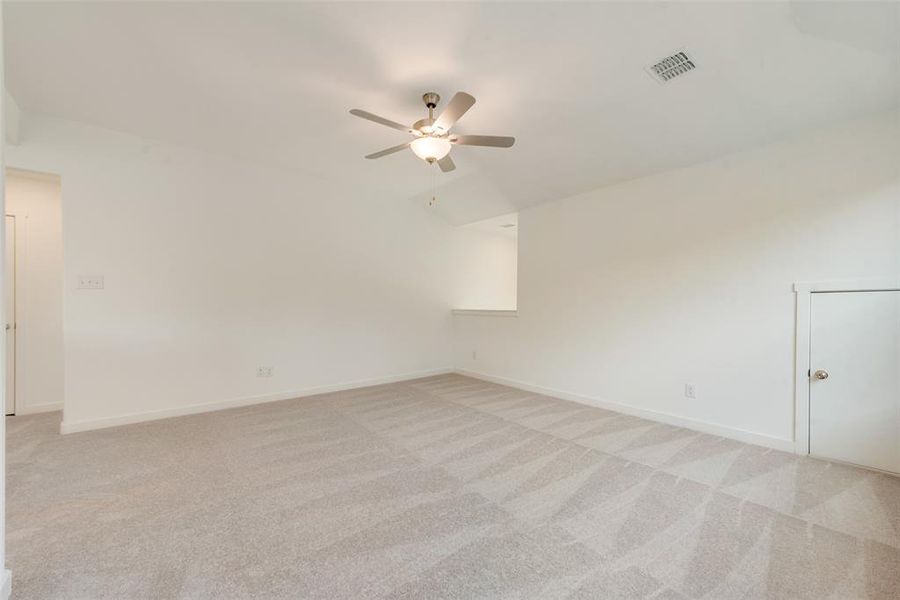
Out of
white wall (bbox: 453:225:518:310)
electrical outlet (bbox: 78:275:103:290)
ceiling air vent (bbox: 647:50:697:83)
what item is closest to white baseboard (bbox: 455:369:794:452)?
white wall (bbox: 453:225:518:310)

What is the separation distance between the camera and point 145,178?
3.36 metres

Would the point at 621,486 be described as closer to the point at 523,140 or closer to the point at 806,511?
the point at 806,511

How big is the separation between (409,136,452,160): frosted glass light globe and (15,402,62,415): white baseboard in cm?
477

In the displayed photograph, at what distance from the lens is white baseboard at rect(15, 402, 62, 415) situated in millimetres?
3643

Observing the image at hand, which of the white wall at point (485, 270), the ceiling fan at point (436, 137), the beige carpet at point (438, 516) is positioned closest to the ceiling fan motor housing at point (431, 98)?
the ceiling fan at point (436, 137)

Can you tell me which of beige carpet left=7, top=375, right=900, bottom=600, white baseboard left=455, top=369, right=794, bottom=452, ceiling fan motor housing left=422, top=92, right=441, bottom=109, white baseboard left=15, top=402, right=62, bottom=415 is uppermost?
ceiling fan motor housing left=422, top=92, right=441, bottom=109

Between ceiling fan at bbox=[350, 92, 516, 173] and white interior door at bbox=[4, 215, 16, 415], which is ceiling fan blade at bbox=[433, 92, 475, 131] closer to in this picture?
ceiling fan at bbox=[350, 92, 516, 173]

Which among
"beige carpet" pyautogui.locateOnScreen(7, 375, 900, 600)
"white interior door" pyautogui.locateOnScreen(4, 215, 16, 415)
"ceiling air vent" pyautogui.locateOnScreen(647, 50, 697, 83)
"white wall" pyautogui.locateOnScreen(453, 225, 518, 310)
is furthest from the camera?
"white wall" pyautogui.locateOnScreen(453, 225, 518, 310)

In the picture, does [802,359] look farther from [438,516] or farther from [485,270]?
[485,270]

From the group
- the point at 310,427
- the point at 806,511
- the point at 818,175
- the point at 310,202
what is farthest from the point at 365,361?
the point at 818,175

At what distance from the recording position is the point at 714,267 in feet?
10.0

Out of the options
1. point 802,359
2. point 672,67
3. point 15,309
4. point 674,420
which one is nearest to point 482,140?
point 672,67

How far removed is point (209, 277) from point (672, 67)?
4.40m

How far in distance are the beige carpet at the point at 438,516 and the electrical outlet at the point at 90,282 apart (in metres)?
1.28
